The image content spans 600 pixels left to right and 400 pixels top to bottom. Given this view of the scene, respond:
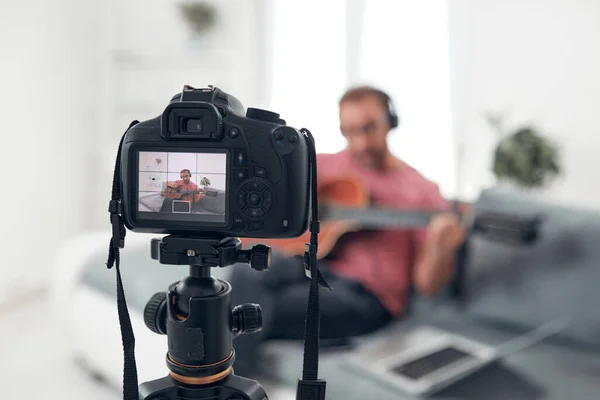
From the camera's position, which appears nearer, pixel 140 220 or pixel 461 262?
pixel 140 220

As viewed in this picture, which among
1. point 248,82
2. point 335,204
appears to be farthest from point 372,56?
point 335,204

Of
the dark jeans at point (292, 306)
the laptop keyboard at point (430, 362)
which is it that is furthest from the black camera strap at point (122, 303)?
the laptop keyboard at point (430, 362)

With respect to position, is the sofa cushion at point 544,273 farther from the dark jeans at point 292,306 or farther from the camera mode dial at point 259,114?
the camera mode dial at point 259,114

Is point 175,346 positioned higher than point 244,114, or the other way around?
point 244,114

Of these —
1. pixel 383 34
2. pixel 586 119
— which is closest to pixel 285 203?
pixel 586 119

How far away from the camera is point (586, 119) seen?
2.08m

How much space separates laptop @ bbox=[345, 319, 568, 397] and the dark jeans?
7 centimetres

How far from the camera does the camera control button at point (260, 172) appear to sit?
45 cm

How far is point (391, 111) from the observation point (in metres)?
1.09

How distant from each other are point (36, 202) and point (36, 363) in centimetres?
95

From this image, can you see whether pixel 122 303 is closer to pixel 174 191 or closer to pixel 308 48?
pixel 174 191

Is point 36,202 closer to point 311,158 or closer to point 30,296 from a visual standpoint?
point 30,296

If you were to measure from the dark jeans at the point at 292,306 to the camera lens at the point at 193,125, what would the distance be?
0.68 metres

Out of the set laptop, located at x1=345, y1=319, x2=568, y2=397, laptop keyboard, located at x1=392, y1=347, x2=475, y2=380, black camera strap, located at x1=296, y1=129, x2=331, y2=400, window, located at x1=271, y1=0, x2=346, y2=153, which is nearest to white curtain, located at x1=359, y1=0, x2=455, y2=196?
window, located at x1=271, y1=0, x2=346, y2=153
